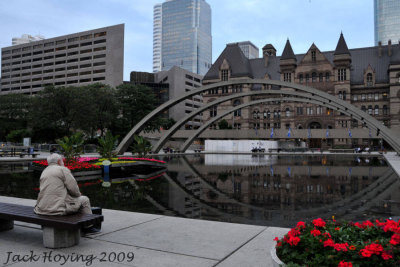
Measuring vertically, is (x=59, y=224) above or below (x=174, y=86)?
below

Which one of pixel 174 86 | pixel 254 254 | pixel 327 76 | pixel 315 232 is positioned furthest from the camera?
pixel 174 86

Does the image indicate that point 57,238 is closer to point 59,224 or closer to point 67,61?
point 59,224

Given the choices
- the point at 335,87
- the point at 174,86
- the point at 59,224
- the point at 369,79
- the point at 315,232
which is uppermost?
the point at 174,86

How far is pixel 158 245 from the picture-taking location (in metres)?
5.60

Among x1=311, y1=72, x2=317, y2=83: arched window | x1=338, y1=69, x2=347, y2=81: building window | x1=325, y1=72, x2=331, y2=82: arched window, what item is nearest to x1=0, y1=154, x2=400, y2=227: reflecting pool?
x1=338, y1=69, x2=347, y2=81: building window

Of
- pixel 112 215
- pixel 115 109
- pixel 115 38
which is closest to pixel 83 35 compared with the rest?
pixel 115 38

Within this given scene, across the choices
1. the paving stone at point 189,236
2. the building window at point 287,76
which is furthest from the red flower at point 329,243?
the building window at point 287,76

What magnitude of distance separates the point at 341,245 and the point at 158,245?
314 centimetres

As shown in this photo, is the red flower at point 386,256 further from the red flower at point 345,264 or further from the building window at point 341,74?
the building window at point 341,74

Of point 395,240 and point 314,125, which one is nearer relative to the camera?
point 395,240

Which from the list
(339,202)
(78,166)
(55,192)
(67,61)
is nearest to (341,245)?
(55,192)

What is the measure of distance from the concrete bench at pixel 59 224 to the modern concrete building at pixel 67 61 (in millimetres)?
110123

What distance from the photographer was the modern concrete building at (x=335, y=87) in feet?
240

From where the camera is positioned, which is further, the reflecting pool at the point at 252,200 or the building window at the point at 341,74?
the building window at the point at 341,74
